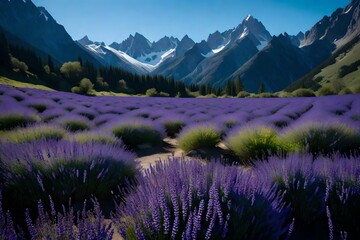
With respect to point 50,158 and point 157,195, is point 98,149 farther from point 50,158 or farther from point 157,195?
point 157,195

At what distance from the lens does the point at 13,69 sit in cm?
6781

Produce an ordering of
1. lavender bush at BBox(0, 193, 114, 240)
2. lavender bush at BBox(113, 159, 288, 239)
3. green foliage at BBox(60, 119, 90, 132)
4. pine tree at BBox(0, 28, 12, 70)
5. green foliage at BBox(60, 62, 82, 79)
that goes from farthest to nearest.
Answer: green foliage at BBox(60, 62, 82, 79) → pine tree at BBox(0, 28, 12, 70) → green foliage at BBox(60, 119, 90, 132) → lavender bush at BBox(113, 159, 288, 239) → lavender bush at BBox(0, 193, 114, 240)

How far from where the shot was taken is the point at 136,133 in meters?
7.49

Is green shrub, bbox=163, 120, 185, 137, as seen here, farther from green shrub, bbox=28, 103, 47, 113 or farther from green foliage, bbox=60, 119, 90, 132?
green shrub, bbox=28, 103, 47, 113

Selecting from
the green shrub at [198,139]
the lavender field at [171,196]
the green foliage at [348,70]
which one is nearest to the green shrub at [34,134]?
the lavender field at [171,196]

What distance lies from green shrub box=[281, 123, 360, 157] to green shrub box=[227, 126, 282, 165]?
0.28 metres

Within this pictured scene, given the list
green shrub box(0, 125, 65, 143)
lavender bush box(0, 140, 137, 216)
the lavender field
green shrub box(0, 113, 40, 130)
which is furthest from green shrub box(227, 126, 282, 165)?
green shrub box(0, 113, 40, 130)

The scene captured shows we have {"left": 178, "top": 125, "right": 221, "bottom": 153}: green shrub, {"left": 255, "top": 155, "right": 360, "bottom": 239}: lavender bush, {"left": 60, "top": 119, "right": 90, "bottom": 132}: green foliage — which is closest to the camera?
{"left": 255, "top": 155, "right": 360, "bottom": 239}: lavender bush

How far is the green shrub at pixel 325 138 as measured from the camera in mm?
4930

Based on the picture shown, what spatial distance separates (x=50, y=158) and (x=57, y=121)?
5824 mm

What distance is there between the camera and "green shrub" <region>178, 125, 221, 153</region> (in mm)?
6457

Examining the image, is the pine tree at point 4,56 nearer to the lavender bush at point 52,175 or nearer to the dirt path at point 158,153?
the dirt path at point 158,153

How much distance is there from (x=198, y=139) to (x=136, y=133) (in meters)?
2.11

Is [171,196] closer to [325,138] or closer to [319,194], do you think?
[319,194]
